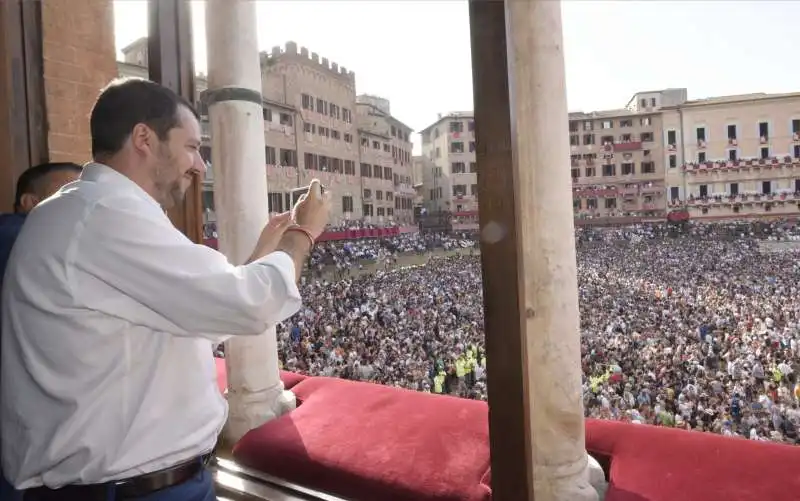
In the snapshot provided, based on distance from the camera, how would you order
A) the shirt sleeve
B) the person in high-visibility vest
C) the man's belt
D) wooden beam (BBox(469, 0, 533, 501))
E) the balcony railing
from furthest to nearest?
the balcony railing < the person in high-visibility vest < wooden beam (BBox(469, 0, 533, 501)) < the man's belt < the shirt sleeve

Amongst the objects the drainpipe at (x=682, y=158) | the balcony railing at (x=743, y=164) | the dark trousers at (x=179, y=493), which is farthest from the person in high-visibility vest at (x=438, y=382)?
the drainpipe at (x=682, y=158)

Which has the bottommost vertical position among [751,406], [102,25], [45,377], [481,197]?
[751,406]

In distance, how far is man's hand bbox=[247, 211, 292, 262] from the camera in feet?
4.55

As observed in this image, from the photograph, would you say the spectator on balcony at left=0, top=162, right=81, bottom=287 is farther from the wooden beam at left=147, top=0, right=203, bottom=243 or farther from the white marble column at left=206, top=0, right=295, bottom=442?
the white marble column at left=206, top=0, right=295, bottom=442

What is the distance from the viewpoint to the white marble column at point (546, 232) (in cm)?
221

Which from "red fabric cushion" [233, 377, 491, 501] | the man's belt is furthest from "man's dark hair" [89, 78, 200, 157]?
"red fabric cushion" [233, 377, 491, 501]

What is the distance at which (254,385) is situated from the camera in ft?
9.99

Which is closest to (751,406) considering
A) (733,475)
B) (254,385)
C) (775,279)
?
(733,475)

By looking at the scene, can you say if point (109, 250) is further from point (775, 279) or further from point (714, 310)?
point (775, 279)

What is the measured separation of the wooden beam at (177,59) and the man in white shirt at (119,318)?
1.16 meters

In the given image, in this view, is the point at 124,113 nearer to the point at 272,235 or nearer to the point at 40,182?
the point at 272,235

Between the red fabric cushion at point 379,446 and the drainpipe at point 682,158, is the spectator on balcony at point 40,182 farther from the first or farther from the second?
the drainpipe at point 682,158

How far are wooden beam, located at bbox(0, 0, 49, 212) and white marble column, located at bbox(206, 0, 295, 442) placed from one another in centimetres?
81

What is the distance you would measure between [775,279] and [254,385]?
27094mm
